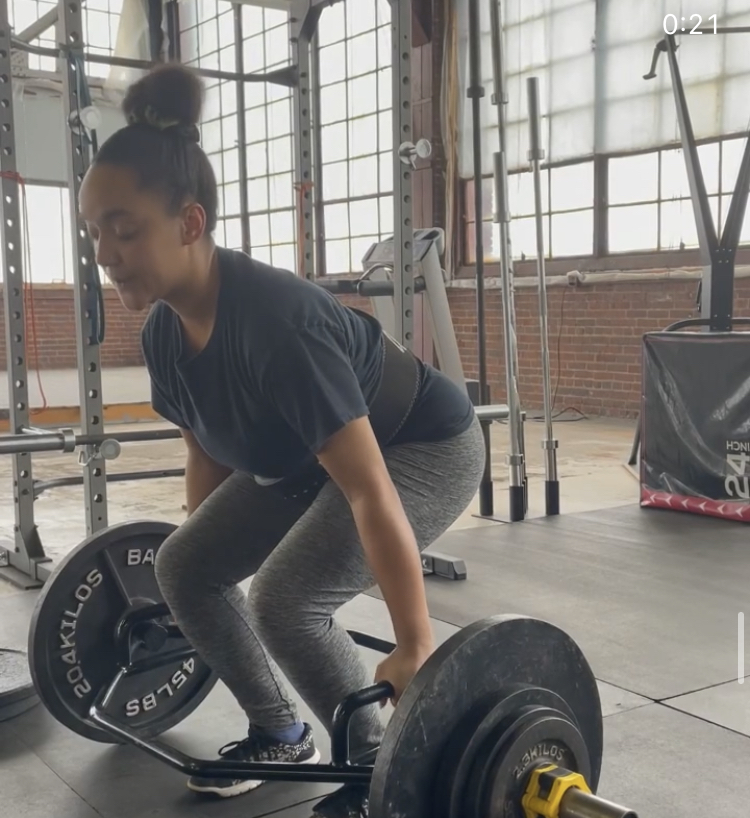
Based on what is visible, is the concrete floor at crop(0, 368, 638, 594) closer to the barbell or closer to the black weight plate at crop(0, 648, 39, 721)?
the black weight plate at crop(0, 648, 39, 721)

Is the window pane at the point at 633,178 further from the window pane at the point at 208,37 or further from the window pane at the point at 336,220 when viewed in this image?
the window pane at the point at 208,37

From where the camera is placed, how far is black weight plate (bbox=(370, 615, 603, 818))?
102 cm

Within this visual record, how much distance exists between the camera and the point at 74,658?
161 cm

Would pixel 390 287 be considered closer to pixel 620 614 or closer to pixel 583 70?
pixel 620 614

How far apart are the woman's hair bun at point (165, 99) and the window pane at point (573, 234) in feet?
19.4

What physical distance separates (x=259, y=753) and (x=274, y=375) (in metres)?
0.64

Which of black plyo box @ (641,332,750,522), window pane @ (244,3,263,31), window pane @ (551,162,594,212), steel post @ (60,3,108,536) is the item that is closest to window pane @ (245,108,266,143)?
window pane @ (244,3,263,31)

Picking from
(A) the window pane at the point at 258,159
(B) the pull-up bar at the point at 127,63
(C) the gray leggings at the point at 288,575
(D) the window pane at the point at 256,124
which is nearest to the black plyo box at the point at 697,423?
(B) the pull-up bar at the point at 127,63

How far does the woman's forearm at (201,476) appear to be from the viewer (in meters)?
1.53

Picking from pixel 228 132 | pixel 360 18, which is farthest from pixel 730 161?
pixel 228 132

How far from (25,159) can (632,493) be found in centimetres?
784

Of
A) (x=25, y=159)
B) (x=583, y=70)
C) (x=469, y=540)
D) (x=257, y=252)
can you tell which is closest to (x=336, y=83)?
(x=257, y=252)

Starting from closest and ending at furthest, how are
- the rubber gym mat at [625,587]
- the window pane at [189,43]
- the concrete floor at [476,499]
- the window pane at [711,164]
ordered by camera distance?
the rubber gym mat at [625,587] → the concrete floor at [476,499] → the window pane at [711,164] → the window pane at [189,43]

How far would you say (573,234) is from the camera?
7.03 meters
